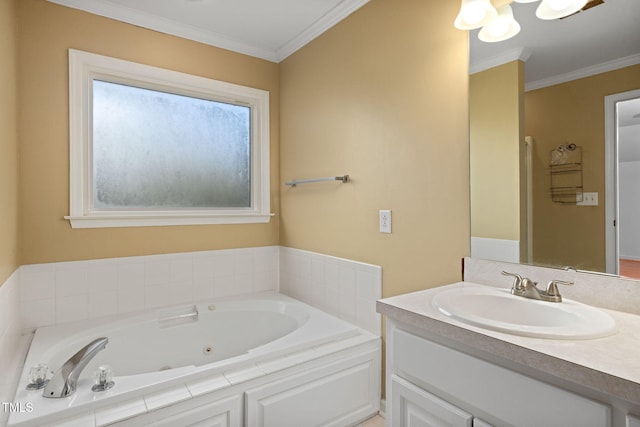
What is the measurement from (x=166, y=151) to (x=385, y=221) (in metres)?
1.62

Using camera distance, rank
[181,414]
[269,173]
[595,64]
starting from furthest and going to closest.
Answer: [269,173]
[181,414]
[595,64]

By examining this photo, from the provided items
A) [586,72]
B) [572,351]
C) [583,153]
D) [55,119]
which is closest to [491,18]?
[586,72]

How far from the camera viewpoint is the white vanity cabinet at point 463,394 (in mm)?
792

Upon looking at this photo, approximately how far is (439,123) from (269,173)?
154 centimetres

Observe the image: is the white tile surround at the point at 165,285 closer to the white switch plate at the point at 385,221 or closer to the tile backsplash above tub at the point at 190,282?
the tile backsplash above tub at the point at 190,282

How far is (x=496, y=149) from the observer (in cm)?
147

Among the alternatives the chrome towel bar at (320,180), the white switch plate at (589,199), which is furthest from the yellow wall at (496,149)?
the chrome towel bar at (320,180)

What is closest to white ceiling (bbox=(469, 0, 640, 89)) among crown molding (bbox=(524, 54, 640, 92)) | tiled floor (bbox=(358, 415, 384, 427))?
crown molding (bbox=(524, 54, 640, 92))

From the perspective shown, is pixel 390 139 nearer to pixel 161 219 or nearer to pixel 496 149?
pixel 496 149

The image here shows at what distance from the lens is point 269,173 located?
9.39ft

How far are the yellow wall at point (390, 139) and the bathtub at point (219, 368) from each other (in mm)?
461

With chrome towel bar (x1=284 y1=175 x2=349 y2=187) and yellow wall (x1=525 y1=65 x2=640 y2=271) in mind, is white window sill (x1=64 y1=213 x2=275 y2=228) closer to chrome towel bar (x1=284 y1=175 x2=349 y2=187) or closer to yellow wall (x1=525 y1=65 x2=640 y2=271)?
chrome towel bar (x1=284 y1=175 x2=349 y2=187)

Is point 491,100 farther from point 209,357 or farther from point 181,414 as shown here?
point 209,357

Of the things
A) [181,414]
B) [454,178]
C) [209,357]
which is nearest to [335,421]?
[181,414]
